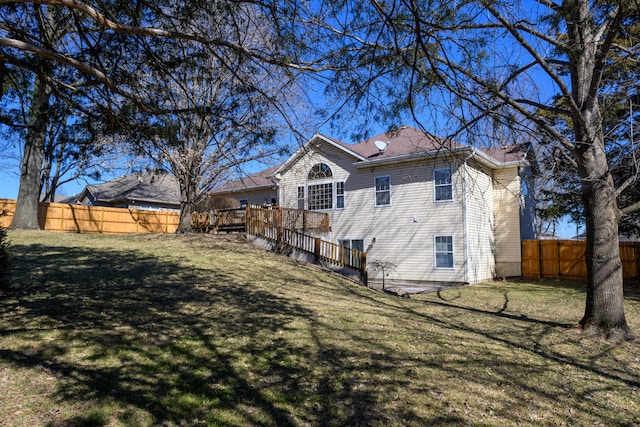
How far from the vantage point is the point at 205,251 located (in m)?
13.6

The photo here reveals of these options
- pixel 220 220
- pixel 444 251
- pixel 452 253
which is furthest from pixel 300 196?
pixel 452 253

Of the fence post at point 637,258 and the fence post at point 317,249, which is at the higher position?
the fence post at point 317,249

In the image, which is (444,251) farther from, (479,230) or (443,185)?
(443,185)

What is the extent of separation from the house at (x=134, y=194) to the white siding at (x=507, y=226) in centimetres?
2098

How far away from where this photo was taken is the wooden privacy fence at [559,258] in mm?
16203

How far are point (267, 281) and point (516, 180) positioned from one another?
1285 cm

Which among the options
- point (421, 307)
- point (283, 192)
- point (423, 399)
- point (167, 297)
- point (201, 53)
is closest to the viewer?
point (423, 399)

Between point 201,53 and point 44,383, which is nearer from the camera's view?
point 44,383

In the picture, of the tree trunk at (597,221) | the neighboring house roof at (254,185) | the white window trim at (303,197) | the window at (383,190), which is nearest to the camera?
the tree trunk at (597,221)

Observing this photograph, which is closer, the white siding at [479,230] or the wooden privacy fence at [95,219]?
the white siding at [479,230]

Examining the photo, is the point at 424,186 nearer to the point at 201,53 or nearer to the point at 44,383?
the point at 201,53

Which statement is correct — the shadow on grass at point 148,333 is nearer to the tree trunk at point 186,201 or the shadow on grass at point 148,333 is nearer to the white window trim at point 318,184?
the tree trunk at point 186,201

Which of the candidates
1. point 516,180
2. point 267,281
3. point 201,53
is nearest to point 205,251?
point 267,281

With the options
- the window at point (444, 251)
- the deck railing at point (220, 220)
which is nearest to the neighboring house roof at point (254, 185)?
the deck railing at point (220, 220)
